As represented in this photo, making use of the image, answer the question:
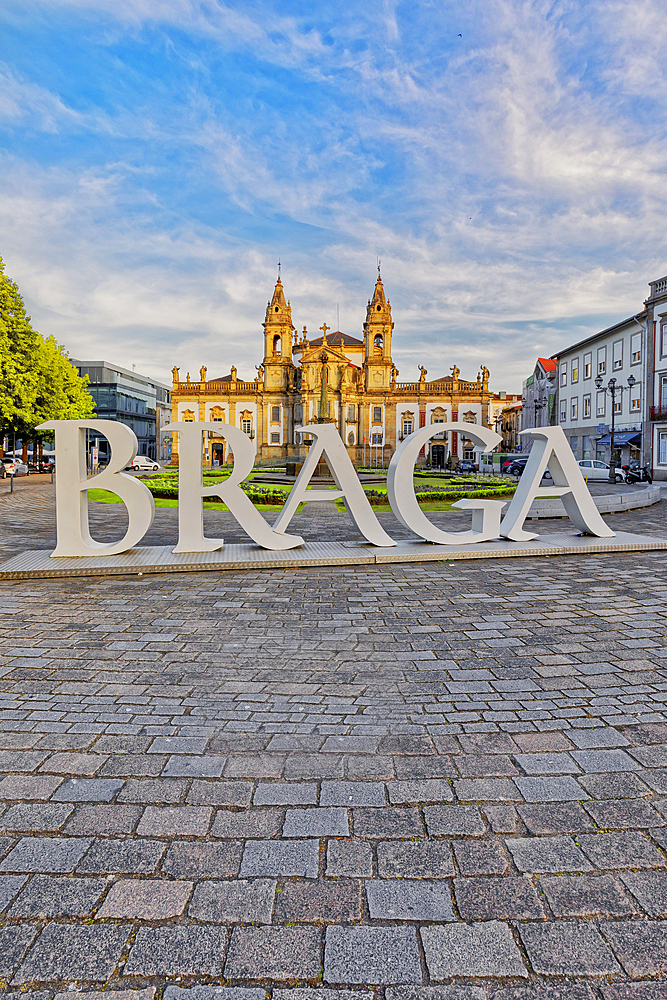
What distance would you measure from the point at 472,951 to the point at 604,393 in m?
47.2

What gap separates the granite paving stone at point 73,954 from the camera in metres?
1.98

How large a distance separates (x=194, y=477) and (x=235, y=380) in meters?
69.3

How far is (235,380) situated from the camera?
7512 centimetres

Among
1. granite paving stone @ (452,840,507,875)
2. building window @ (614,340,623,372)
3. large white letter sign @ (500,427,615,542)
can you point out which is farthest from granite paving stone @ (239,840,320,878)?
building window @ (614,340,623,372)

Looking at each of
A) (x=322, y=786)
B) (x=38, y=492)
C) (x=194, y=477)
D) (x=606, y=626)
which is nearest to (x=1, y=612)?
(x=194, y=477)

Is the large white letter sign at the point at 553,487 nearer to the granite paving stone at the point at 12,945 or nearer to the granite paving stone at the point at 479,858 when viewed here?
the granite paving stone at the point at 479,858

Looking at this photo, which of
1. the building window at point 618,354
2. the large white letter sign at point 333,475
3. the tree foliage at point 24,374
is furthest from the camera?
the building window at point 618,354

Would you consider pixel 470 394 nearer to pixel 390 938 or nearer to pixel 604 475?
pixel 604 475

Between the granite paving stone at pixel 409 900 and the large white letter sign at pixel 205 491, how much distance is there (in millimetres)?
6520

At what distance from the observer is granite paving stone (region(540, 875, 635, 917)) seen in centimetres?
223

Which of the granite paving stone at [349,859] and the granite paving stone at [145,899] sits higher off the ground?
the granite paving stone at [349,859]

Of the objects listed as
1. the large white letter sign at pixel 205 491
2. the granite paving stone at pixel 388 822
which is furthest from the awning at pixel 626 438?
the granite paving stone at pixel 388 822

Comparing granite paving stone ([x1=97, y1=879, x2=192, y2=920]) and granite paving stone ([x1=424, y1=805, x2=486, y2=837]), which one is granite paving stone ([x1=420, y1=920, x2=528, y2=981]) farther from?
granite paving stone ([x1=97, y1=879, x2=192, y2=920])

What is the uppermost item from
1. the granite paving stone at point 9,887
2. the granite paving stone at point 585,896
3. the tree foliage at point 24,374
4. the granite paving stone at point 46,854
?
the tree foliage at point 24,374
